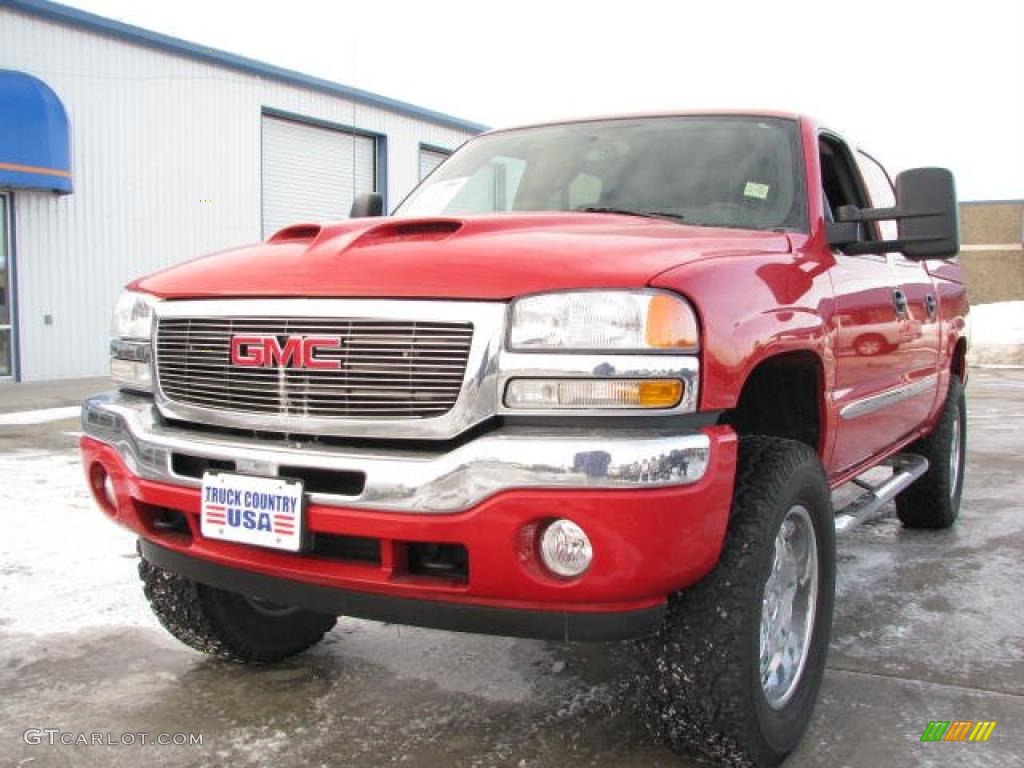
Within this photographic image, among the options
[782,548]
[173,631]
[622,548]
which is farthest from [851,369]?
[173,631]

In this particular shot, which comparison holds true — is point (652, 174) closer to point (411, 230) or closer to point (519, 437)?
point (411, 230)

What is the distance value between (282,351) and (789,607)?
1540 millimetres

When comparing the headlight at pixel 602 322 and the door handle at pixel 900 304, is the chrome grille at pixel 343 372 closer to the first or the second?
the headlight at pixel 602 322

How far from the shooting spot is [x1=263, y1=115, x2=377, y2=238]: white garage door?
17078 millimetres

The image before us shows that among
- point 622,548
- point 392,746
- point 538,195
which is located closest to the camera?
point 622,548

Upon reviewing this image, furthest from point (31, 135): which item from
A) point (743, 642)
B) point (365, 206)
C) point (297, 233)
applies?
point (743, 642)

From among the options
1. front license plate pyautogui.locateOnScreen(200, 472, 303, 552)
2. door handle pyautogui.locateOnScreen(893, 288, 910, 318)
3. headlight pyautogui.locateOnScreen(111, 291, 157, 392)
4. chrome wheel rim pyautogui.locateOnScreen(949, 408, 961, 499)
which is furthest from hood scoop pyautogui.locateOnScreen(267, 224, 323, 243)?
chrome wheel rim pyautogui.locateOnScreen(949, 408, 961, 499)

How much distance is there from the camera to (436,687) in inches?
117

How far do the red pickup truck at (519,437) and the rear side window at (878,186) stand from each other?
1.19 m

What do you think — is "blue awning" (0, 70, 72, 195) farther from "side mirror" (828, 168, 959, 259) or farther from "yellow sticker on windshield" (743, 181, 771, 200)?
"side mirror" (828, 168, 959, 259)

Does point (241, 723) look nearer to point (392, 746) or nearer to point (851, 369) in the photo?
point (392, 746)

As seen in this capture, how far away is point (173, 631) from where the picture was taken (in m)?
3.09

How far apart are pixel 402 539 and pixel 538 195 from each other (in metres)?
1.75

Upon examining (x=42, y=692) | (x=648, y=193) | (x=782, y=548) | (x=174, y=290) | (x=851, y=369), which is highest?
(x=648, y=193)
